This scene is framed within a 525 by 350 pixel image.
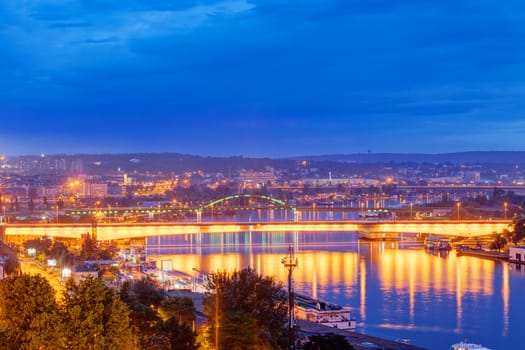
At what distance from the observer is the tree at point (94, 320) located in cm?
481

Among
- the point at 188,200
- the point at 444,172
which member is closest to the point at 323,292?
the point at 188,200

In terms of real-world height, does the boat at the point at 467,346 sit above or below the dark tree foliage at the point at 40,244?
below

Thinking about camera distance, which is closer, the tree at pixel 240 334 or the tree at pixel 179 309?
the tree at pixel 240 334

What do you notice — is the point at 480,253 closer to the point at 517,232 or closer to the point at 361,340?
the point at 517,232

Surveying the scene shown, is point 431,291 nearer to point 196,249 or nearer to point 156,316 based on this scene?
point 156,316

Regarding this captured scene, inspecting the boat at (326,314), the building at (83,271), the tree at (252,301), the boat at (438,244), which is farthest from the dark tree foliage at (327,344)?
the boat at (438,244)

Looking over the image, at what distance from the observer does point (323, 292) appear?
11.1m

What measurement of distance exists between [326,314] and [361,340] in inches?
50.7

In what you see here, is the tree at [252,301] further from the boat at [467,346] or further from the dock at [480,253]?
the dock at [480,253]

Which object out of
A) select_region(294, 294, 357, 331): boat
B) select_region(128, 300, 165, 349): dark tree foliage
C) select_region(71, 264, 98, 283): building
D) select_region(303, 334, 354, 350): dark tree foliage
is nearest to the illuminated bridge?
select_region(71, 264, 98, 283): building

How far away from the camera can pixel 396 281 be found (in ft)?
39.3

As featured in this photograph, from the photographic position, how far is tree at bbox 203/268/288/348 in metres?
6.64

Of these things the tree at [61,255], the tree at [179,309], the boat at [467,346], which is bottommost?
the boat at [467,346]

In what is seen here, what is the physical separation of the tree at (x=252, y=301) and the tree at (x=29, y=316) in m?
1.42
